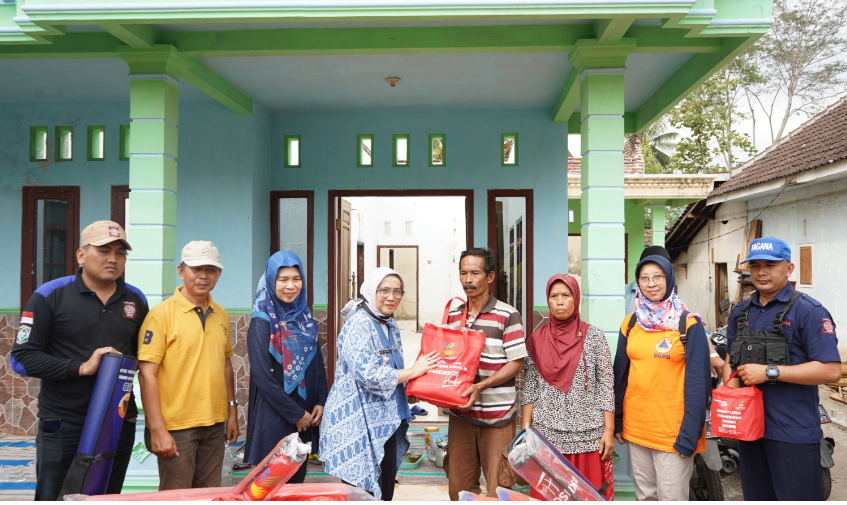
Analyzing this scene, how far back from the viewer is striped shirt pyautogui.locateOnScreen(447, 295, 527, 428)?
313 cm

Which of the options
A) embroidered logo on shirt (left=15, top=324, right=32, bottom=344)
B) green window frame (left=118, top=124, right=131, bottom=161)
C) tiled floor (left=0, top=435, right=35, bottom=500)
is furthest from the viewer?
green window frame (left=118, top=124, right=131, bottom=161)

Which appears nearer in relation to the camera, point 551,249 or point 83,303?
point 83,303

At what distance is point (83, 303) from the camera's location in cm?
271

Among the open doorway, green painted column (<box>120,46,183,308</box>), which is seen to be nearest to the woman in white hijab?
green painted column (<box>120,46,183,308</box>)

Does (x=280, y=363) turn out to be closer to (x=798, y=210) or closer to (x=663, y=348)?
(x=663, y=348)

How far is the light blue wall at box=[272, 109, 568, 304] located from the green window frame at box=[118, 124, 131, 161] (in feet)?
5.00

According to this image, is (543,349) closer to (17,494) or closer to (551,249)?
(551,249)

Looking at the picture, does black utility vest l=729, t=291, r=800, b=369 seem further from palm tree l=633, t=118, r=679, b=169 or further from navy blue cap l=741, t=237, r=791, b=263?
palm tree l=633, t=118, r=679, b=169

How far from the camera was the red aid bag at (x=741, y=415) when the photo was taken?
8.96 ft

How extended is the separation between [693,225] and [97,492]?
54.4 ft

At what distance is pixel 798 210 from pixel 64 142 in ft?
37.7

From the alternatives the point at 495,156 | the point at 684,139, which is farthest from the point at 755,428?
the point at 684,139

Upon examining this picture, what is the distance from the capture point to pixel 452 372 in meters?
2.94

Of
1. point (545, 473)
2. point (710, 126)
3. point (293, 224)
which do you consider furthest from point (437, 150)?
point (710, 126)
